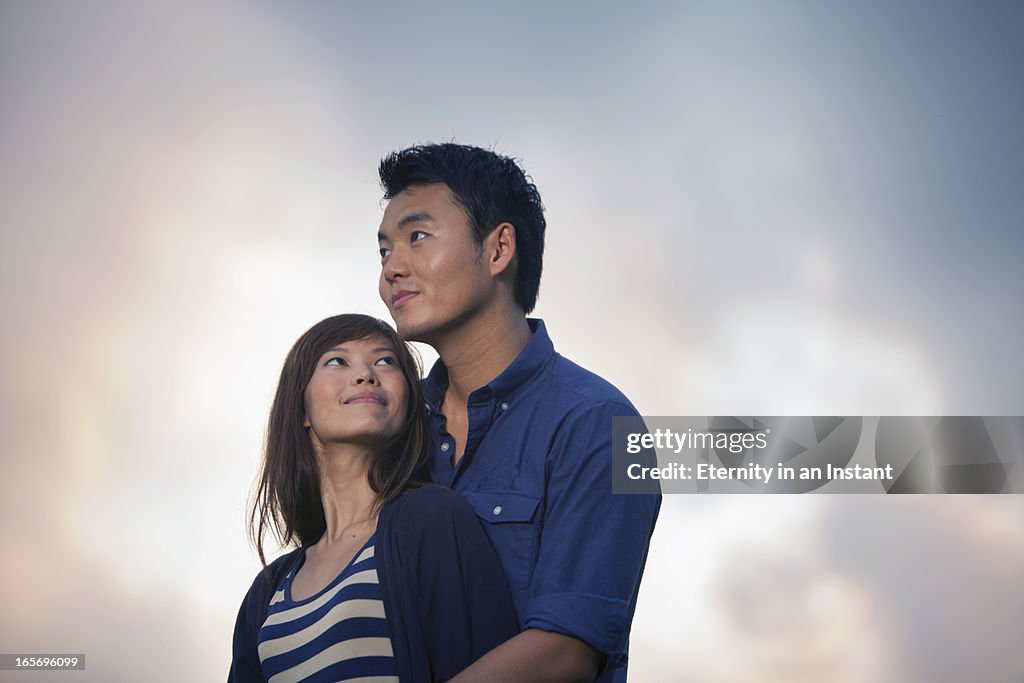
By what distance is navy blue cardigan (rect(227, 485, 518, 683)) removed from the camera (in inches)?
87.3

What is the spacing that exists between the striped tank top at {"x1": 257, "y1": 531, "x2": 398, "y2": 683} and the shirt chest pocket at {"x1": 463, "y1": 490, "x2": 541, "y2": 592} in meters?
0.27

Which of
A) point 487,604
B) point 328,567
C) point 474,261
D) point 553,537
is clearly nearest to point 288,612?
point 328,567

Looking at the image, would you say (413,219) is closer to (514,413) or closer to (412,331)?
(412,331)

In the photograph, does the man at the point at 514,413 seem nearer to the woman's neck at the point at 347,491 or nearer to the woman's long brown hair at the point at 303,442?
the woman's long brown hair at the point at 303,442

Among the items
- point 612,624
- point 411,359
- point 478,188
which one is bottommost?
point 612,624

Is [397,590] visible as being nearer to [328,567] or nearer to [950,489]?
[328,567]

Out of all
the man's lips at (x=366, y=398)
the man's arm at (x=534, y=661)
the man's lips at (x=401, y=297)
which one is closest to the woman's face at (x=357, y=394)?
the man's lips at (x=366, y=398)

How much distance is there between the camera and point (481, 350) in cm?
275

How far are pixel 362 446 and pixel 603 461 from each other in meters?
0.60

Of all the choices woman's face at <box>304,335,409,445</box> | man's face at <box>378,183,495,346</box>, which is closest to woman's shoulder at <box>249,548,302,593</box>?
woman's face at <box>304,335,409,445</box>

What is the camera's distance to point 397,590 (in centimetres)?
224

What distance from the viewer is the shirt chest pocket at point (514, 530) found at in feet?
7.79

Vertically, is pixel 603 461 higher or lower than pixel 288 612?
higher

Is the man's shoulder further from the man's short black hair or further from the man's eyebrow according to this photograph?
the man's eyebrow
